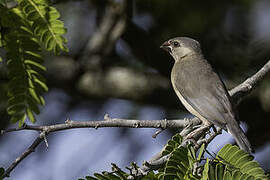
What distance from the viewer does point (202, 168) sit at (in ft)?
9.27

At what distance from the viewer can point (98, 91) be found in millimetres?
6992

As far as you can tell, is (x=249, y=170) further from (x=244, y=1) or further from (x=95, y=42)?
(x=95, y=42)

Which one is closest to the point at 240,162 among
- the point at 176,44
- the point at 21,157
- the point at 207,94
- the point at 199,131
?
the point at 199,131

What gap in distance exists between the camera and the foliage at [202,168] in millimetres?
2711

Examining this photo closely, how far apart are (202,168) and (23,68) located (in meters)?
1.34

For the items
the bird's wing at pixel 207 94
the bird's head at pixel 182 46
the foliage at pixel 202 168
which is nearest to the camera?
the foliage at pixel 202 168

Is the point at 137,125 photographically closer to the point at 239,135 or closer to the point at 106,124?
the point at 106,124

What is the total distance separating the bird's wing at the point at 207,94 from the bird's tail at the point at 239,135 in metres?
0.08

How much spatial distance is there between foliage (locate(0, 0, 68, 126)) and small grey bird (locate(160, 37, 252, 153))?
206 centimetres

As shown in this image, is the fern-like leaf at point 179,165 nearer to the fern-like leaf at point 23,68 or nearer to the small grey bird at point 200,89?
the fern-like leaf at point 23,68

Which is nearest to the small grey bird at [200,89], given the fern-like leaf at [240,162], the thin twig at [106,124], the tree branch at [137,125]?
the tree branch at [137,125]

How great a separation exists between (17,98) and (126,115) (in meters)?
4.00

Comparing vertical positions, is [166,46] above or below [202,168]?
above

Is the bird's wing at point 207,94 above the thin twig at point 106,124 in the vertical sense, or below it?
above
